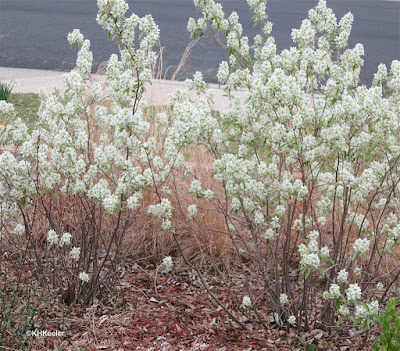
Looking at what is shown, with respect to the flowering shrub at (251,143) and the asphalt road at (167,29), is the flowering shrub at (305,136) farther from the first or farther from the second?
the asphalt road at (167,29)

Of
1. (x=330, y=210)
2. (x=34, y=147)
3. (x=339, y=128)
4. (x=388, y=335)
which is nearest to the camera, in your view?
(x=388, y=335)

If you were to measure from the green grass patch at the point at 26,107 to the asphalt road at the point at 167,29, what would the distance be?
196cm

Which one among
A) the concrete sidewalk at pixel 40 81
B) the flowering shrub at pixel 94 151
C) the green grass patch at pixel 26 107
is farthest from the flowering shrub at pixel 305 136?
the concrete sidewalk at pixel 40 81

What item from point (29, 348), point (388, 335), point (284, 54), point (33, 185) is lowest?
point (29, 348)

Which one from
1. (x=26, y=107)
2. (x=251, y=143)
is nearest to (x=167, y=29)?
(x=26, y=107)

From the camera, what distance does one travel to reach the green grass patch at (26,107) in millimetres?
8085

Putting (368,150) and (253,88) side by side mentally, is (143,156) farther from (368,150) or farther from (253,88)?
(368,150)

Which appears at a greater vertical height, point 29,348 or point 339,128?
point 339,128

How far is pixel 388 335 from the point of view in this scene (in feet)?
9.02

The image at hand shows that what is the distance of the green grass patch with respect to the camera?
8.09 meters

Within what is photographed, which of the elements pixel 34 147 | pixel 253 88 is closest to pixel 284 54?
pixel 253 88

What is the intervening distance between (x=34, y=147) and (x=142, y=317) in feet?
4.33

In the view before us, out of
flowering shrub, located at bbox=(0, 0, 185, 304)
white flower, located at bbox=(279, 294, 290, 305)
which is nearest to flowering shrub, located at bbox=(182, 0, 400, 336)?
white flower, located at bbox=(279, 294, 290, 305)

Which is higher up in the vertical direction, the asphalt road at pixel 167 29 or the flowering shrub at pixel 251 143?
the asphalt road at pixel 167 29
